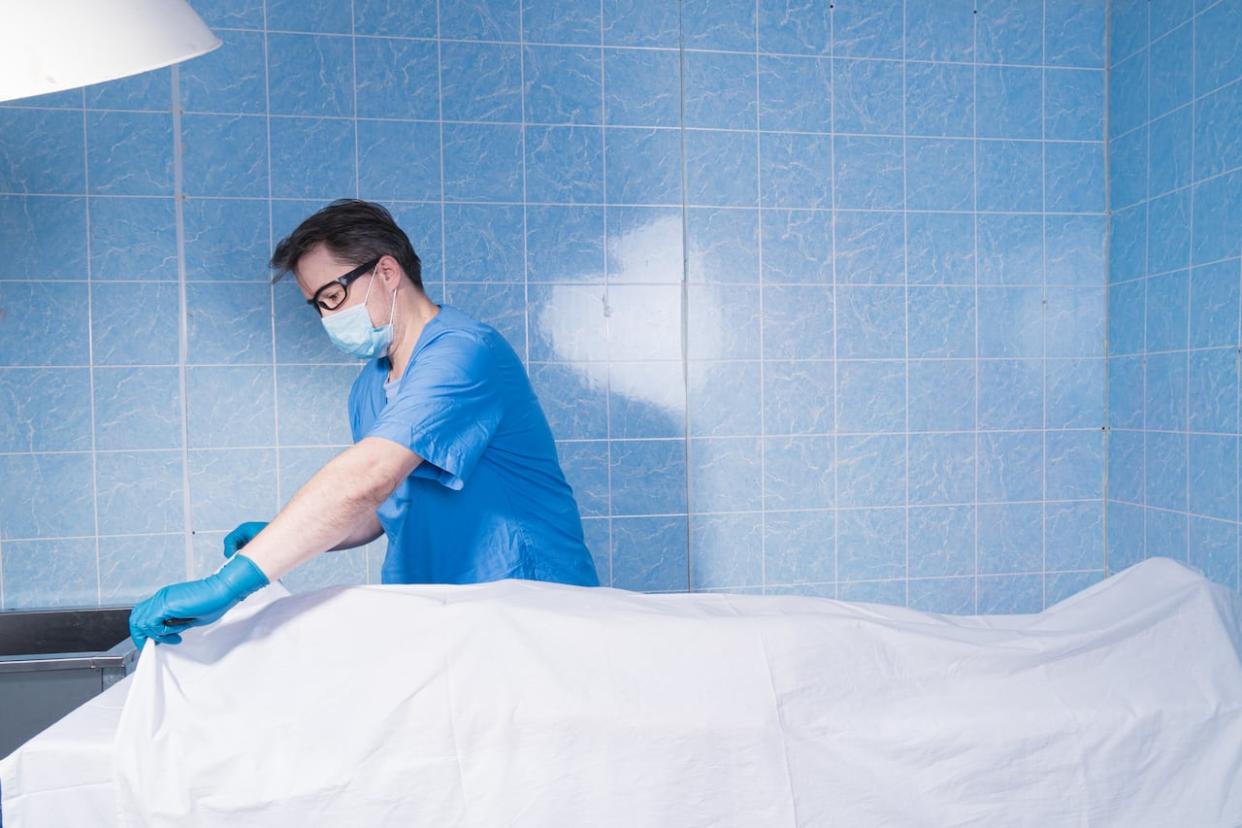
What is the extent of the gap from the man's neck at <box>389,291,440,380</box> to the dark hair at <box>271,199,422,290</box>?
5 centimetres

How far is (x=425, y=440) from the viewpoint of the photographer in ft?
3.91

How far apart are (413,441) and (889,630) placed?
663 millimetres

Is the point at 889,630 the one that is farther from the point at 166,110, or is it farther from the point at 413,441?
the point at 166,110

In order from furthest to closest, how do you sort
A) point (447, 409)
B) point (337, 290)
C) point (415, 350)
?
point (337, 290) < point (415, 350) < point (447, 409)

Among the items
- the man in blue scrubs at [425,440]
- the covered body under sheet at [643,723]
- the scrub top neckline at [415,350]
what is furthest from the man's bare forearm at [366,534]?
the covered body under sheet at [643,723]

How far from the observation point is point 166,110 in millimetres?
1839

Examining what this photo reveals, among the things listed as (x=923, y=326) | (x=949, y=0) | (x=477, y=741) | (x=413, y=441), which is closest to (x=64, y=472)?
(x=413, y=441)

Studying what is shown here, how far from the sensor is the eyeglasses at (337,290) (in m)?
1.43

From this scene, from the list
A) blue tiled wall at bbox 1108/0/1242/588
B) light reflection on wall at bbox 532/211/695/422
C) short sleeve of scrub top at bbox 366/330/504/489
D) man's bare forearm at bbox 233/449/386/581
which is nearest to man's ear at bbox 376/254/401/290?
short sleeve of scrub top at bbox 366/330/504/489

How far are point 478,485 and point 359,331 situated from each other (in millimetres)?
344

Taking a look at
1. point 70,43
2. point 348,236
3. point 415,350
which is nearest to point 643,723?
point 415,350

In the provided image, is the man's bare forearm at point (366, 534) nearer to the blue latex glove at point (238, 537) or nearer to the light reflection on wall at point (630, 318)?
the blue latex glove at point (238, 537)

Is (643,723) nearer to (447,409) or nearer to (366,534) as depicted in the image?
(447,409)

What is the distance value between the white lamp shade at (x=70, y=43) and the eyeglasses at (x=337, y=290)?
70 cm
